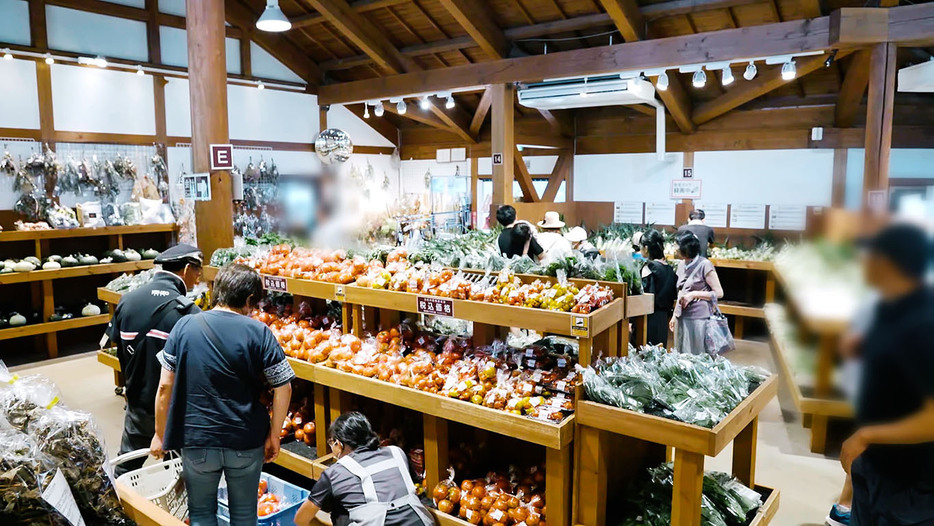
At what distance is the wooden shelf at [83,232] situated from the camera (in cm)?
644

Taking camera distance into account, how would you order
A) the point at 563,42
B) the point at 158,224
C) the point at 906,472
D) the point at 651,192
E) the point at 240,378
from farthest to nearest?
the point at 651,192 → the point at 563,42 → the point at 158,224 → the point at 240,378 → the point at 906,472

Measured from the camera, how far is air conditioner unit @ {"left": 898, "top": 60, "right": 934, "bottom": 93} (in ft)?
20.3

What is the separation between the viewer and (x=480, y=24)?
25.9 ft

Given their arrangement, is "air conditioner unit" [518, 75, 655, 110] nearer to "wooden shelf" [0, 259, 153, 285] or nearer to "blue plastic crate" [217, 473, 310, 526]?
"wooden shelf" [0, 259, 153, 285]

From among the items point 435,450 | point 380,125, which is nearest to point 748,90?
point 380,125

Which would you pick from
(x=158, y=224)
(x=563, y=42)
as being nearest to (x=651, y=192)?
(x=563, y=42)

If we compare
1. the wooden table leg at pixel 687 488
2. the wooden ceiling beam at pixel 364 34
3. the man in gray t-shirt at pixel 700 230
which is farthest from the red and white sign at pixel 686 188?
the wooden table leg at pixel 687 488

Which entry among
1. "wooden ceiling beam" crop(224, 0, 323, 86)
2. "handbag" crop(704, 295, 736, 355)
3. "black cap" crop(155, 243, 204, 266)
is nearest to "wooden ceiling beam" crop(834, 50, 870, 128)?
"handbag" crop(704, 295, 736, 355)

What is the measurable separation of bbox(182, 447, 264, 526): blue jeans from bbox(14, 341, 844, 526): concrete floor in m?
2.06

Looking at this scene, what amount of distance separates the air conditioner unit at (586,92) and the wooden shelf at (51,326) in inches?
225

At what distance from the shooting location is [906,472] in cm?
94

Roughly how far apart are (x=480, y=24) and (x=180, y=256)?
5.77 meters

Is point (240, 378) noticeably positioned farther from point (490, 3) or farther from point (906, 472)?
point (490, 3)

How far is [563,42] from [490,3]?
1.08 metres
